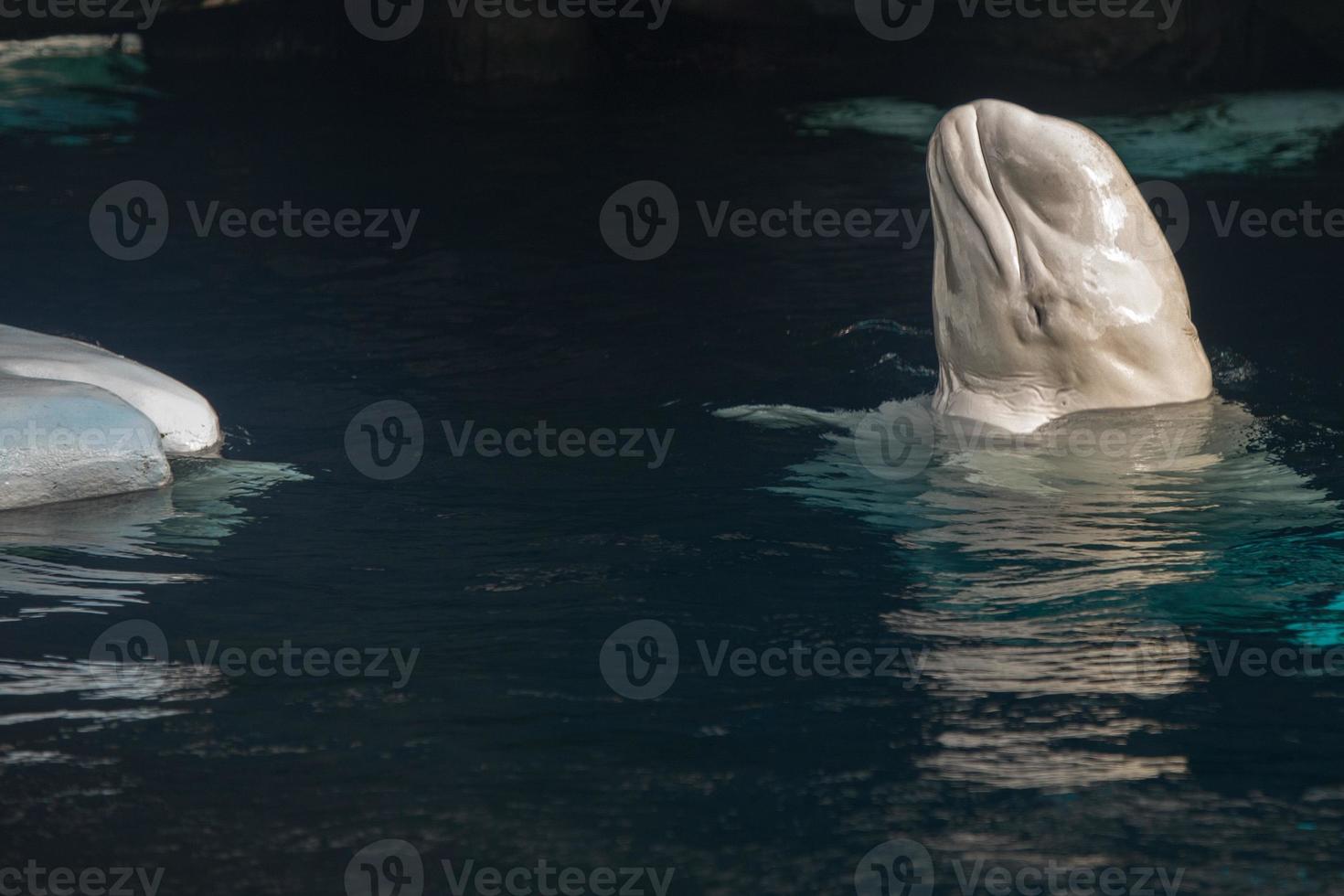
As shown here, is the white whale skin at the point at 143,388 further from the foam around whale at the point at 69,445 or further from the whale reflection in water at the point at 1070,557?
the whale reflection in water at the point at 1070,557

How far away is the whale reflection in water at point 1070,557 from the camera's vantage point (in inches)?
150

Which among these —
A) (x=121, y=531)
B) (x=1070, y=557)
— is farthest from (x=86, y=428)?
(x=1070, y=557)

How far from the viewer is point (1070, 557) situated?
200 inches

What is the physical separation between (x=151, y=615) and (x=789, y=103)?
11962 mm

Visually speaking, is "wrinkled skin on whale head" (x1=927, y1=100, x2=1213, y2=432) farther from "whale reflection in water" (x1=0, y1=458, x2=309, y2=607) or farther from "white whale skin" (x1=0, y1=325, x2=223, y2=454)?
"white whale skin" (x1=0, y1=325, x2=223, y2=454)

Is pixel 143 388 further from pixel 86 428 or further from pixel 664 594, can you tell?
pixel 664 594

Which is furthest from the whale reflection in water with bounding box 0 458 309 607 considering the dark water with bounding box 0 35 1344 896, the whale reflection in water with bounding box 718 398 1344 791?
the whale reflection in water with bounding box 718 398 1344 791

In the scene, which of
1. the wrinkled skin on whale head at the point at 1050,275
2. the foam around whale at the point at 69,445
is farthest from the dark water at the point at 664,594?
the wrinkled skin on whale head at the point at 1050,275

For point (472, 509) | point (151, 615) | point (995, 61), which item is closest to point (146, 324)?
point (472, 509)

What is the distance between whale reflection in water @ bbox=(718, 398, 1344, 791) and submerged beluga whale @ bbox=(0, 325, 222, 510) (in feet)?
7.60

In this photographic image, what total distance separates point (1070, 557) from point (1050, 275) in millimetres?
1430

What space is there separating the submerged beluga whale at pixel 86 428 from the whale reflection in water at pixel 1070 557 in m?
2.32

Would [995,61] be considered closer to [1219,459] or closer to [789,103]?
[789,103]

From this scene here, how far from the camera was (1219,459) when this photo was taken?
19.6ft
